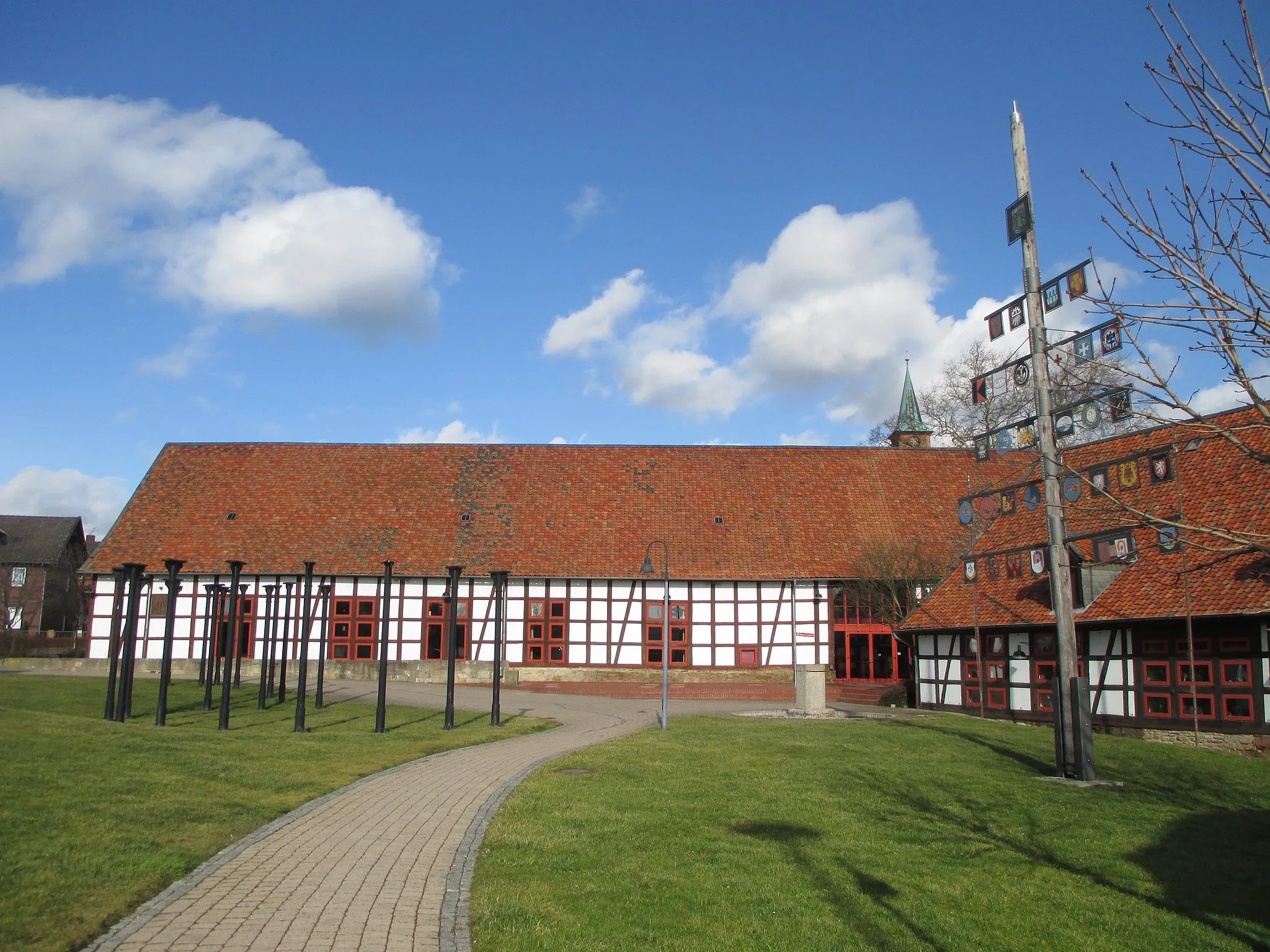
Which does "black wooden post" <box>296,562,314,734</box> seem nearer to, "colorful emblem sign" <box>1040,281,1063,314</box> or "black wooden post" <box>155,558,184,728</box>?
"black wooden post" <box>155,558,184,728</box>

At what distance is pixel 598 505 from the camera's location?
40.9 metres

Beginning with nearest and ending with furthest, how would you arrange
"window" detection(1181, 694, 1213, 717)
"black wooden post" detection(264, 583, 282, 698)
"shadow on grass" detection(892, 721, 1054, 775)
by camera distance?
"shadow on grass" detection(892, 721, 1054, 775) < "window" detection(1181, 694, 1213, 717) < "black wooden post" detection(264, 583, 282, 698)

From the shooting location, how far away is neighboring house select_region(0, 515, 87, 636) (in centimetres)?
7538

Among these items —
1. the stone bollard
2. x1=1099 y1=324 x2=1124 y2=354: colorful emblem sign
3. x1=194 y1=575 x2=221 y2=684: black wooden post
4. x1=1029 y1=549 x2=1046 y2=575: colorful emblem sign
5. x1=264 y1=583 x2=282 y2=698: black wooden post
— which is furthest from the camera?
x1=194 y1=575 x2=221 y2=684: black wooden post

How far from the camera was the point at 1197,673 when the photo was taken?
20.7m

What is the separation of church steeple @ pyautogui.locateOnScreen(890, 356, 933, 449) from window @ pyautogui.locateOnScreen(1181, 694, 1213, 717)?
3101 cm

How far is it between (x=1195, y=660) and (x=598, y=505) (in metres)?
24.2

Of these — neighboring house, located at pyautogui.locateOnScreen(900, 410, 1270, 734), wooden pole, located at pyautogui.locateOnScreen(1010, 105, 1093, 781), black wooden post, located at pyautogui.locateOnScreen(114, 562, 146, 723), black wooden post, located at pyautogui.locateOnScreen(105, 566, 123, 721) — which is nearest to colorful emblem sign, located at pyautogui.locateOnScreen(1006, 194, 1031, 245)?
wooden pole, located at pyautogui.locateOnScreen(1010, 105, 1093, 781)

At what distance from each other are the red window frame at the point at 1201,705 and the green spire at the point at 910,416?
3119 centimetres

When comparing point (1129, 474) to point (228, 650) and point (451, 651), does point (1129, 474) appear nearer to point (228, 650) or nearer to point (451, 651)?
point (451, 651)

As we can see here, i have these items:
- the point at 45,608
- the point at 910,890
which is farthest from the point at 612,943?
the point at 45,608

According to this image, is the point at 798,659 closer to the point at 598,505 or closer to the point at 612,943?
the point at 598,505

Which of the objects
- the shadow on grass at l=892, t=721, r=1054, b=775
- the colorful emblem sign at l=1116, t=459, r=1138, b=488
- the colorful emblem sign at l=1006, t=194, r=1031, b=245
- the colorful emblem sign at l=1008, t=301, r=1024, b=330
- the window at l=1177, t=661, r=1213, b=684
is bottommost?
the shadow on grass at l=892, t=721, r=1054, b=775

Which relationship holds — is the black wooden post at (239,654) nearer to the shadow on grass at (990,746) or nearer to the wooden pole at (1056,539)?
the shadow on grass at (990,746)
